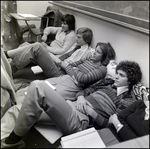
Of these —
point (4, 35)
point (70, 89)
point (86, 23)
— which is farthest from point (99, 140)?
point (86, 23)

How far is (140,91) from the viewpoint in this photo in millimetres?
1023

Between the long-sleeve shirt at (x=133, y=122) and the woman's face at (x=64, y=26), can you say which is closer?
the long-sleeve shirt at (x=133, y=122)

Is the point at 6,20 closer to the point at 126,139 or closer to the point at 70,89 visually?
the point at 70,89

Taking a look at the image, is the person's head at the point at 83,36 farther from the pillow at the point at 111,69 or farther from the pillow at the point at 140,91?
the pillow at the point at 140,91

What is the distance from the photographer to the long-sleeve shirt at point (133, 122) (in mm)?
779

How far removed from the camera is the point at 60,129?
0.92 m

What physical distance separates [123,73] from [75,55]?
0.57m

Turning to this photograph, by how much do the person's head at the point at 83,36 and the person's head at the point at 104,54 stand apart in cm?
24

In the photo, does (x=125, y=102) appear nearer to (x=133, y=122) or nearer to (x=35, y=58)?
(x=133, y=122)

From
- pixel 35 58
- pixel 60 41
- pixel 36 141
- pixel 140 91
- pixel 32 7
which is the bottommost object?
pixel 36 141

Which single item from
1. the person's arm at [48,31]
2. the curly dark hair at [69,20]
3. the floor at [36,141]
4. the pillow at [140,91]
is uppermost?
the curly dark hair at [69,20]

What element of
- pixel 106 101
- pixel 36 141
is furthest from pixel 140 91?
pixel 36 141

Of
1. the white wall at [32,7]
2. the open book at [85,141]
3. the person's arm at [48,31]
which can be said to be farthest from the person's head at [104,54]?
the open book at [85,141]

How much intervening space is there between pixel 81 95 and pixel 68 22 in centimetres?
73
